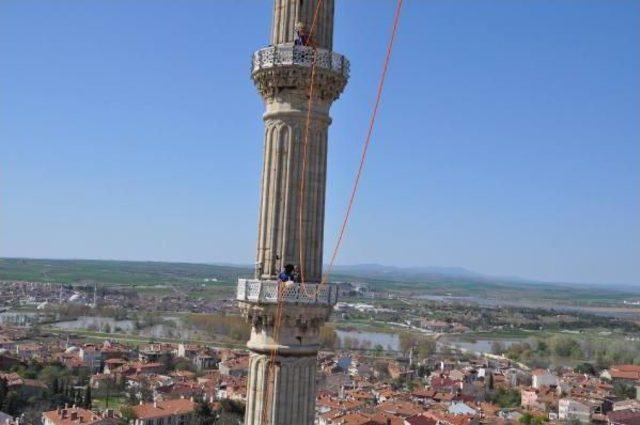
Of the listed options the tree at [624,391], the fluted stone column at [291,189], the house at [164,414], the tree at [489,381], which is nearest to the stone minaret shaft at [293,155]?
the fluted stone column at [291,189]

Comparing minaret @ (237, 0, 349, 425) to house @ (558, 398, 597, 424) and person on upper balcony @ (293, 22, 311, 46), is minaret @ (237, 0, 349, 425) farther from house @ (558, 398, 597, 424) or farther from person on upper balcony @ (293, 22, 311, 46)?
house @ (558, 398, 597, 424)

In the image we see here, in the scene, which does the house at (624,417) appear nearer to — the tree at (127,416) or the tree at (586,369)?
the tree at (586,369)

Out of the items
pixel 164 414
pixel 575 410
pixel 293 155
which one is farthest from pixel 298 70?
pixel 575 410

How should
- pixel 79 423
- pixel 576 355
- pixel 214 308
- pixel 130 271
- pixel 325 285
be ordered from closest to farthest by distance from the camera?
pixel 325 285 → pixel 79 423 → pixel 576 355 → pixel 214 308 → pixel 130 271

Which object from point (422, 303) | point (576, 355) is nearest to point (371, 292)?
point (422, 303)

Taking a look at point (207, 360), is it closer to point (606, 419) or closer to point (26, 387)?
point (26, 387)

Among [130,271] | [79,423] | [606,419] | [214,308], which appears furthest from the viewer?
[130,271]
